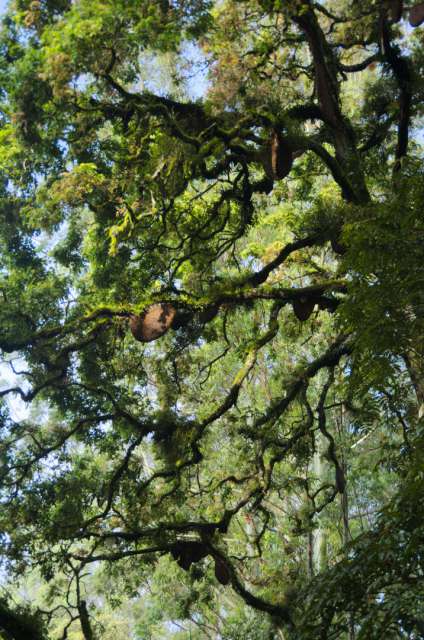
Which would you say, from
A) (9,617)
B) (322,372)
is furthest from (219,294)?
(322,372)

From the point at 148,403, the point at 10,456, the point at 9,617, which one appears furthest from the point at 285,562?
the point at 9,617

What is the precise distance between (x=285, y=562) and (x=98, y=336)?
25.8ft

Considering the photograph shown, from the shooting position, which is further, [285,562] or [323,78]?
[285,562]

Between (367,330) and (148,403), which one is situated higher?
(148,403)

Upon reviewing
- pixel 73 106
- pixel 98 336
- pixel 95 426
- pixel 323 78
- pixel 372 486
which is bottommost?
pixel 95 426

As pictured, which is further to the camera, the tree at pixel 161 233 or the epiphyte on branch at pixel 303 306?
the epiphyte on branch at pixel 303 306

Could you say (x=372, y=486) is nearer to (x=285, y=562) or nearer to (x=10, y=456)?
(x=285, y=562)

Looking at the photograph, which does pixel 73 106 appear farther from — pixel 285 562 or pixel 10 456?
pixel 285 562

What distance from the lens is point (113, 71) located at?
7.12 metres

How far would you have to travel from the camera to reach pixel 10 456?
827 cm

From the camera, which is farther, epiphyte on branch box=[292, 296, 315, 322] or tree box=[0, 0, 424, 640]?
epiphyte on branch box=[292, 296, 315, 322]

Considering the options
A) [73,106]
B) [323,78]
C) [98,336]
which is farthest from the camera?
[98,336]

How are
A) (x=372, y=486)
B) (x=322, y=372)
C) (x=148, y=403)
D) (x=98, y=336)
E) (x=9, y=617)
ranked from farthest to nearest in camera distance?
(x=372, y=486), (x=322, y=372), (x=148, y=403), (x=98, y=336), (x=9, y=617)

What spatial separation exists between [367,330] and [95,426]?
5163 mm
